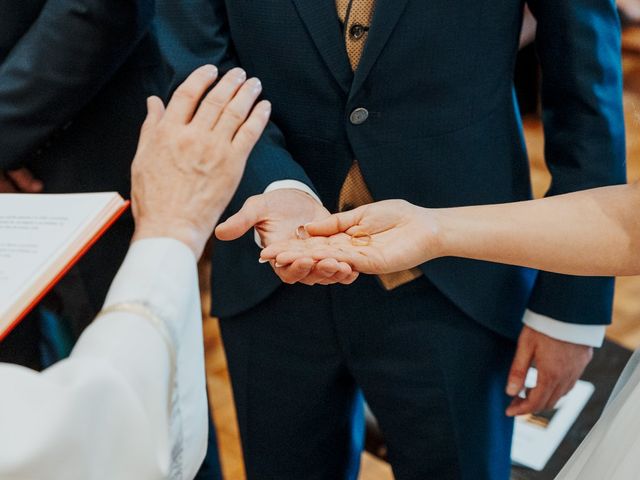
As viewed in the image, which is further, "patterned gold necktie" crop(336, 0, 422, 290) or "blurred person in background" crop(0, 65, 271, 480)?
"patterned gold necktie" crop(336, 0, 422, 290)

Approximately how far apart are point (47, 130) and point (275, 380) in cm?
73

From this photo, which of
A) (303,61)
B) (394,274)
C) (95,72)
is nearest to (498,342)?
(394,274)

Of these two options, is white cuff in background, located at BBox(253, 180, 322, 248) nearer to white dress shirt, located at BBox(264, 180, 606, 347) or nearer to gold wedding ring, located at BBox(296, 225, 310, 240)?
gold wedding ring, located at BBox(296, 225, 310, 240)

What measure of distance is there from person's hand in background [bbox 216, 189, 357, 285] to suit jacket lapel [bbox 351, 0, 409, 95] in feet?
0.63

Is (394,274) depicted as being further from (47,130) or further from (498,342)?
(47,130)

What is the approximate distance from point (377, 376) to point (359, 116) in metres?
0.44

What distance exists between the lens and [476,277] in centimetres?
143

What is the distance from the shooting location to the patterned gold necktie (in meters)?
1.30

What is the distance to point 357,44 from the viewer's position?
4.33 ft

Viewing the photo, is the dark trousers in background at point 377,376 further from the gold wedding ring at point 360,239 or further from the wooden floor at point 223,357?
the wooden floor at point 223,357

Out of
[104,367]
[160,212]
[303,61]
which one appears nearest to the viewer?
[104,367]

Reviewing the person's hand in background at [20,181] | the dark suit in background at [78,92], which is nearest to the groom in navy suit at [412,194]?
the dark suit in background at [78,92]

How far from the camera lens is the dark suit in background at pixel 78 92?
5.62 feet

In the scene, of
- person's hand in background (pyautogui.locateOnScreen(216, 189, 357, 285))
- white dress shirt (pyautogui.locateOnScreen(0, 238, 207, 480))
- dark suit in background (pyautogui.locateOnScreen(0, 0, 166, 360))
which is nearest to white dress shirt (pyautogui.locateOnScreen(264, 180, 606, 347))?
person's hand in background (pyautogui.locateOnScreen(216, 189, 357, 285))
